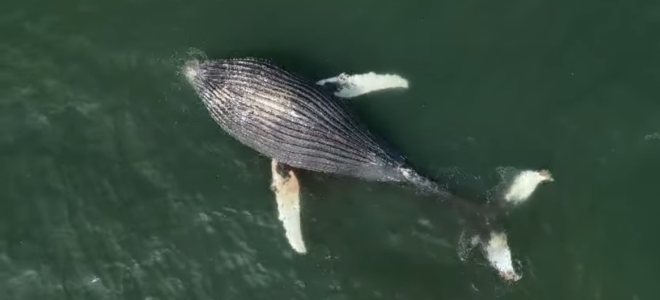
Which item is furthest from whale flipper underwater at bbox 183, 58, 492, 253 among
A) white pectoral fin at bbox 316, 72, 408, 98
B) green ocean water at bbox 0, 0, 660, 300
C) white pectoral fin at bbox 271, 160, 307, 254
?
white pectoral fin at bbox 316, 72, 408, 98

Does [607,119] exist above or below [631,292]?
above

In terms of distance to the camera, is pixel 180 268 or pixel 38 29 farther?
pixel 38 29

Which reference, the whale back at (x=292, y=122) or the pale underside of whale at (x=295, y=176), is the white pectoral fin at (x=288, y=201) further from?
the whale back at (x=292, y=122)

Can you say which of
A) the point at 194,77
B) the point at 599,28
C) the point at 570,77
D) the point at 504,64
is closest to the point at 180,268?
the point at 194,77

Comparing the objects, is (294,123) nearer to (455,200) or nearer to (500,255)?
(455,200)

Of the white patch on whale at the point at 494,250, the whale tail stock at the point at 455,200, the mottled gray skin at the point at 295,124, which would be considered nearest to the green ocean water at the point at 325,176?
the white patch on whale at the point at 494,250

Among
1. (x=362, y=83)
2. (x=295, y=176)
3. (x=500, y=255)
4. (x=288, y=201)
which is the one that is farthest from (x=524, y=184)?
(x=288, y=201)

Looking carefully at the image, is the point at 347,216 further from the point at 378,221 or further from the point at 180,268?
the point at 180,268

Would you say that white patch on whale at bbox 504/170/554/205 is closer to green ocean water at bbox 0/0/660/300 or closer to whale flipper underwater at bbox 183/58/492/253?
green ocean water at bbox 0/0/660/300
